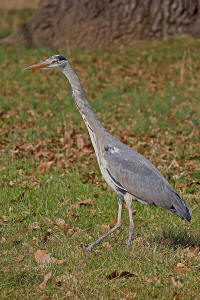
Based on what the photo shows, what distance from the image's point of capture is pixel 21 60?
16.1 meters

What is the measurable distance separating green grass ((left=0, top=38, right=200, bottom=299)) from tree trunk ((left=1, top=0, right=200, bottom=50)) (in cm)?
69

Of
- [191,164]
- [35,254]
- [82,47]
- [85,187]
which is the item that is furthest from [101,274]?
[82,47]

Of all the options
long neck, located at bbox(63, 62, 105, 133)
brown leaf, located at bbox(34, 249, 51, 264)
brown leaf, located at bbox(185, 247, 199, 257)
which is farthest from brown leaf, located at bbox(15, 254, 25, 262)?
brown leaf, located at bbox(185, 247, 199, 257)

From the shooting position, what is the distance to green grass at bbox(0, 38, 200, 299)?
194 inches

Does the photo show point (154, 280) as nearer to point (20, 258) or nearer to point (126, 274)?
point (126, 274)

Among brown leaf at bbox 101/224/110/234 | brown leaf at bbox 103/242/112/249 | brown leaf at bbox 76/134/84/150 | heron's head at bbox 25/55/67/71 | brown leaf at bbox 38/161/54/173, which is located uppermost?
heron's head at bbox 25/55/67/71

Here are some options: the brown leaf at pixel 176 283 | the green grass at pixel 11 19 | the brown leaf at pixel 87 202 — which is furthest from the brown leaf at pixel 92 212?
the green grass at pixel 11 19

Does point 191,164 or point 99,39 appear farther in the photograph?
point 99,39

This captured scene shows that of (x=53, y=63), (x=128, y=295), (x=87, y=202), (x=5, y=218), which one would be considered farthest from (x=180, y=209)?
(x=5, y=218)

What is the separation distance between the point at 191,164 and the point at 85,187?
6.01 feet

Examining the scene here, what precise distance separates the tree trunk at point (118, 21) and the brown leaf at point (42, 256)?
40.1 ft

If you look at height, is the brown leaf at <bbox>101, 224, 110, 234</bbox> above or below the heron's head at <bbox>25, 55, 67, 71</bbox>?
below

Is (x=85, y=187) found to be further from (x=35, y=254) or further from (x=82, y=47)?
(x=82, y=47)

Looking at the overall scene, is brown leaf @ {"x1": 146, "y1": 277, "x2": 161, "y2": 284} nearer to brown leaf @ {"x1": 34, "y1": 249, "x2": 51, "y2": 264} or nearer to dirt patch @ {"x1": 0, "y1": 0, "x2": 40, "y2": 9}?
brown leaf @ {"x1": 34, "y1": 249, "x2": 51, "y2": 264}
